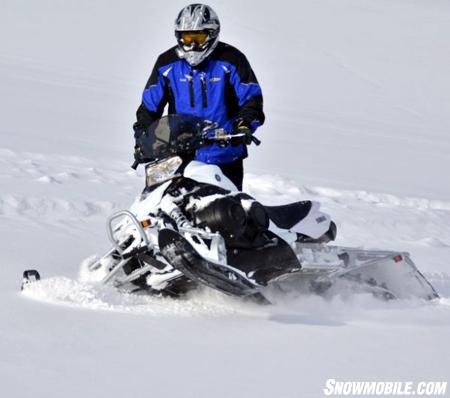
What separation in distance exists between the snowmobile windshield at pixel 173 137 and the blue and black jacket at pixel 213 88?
24.6 inches

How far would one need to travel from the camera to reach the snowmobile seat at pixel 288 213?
18.1 ft

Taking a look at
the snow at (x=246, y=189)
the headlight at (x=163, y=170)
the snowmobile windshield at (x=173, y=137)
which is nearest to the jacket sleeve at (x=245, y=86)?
the snowmobile windshield at (x=173, y=137)

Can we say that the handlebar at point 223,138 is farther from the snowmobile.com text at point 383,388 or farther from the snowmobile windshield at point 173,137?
the snowmobile.com text at point 383,388

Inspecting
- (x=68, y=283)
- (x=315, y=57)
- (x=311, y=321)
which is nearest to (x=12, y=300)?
(x=68, y=283)

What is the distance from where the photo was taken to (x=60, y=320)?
177 inches

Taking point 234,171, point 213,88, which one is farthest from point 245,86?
point 234,171

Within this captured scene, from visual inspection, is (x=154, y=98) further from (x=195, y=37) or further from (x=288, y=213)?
(x=288, y=213)

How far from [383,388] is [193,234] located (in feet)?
4.65

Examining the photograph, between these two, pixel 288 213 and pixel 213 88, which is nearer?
pixel 288 213

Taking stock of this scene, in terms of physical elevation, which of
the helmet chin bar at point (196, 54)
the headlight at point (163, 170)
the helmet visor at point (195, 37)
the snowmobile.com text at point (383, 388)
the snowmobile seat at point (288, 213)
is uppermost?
the helmet visor at point (195, 37)

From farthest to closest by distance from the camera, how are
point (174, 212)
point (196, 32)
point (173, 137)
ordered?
point (196, 32), point (173, 137), point (174, 212)

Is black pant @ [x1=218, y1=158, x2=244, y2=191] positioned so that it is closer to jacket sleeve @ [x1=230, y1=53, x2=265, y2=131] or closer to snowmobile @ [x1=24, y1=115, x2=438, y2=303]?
jacket sleeve @ [x1=230, y1=53, x2=265, y2=131]

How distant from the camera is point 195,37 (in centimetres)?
566

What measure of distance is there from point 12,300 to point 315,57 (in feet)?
74.4
